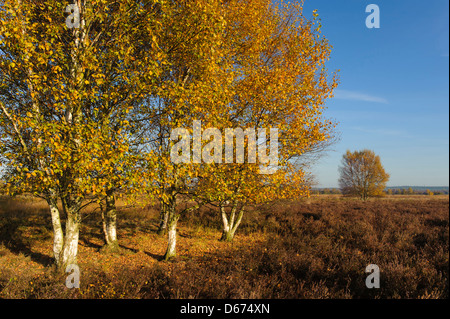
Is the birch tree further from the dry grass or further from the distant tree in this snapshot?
the distant tree

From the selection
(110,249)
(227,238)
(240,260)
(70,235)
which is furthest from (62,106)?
(227,238)

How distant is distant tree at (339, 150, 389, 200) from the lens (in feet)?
130

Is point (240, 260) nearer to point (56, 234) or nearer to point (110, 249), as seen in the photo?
point (56, 234)

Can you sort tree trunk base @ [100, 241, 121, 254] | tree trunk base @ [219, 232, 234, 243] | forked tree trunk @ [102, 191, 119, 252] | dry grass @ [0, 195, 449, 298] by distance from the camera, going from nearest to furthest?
1. dry grass @ [0, 195, 449, 298]
2. tree trunk base @ [100, 241, 121, 254]
3. forked tree trunk @ [102, 191, 119, 252]
4. tree trunk base @ [219, 232, 234, 243]

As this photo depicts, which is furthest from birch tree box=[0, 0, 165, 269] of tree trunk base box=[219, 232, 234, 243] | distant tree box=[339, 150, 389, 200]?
distant tree box=[339, 150, 389, 200]

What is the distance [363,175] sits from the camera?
4100 cm

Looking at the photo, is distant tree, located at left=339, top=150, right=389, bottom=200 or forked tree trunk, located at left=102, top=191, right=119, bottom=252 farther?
distant tree, located at left=339, top=150, right=389, bottom=200

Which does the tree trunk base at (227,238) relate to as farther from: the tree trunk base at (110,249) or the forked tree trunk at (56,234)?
the forked tree trunk at (56,234)

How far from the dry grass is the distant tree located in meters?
29.5

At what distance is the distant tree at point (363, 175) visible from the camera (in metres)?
39.7
